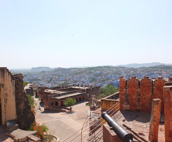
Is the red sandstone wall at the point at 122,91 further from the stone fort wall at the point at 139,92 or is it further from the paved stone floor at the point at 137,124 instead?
the paved stone floor at the point at 137,124

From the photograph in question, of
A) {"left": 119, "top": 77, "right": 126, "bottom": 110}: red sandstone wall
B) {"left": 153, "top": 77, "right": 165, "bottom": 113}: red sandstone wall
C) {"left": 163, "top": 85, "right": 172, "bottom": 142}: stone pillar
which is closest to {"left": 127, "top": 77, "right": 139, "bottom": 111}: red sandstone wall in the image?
{"left": 119, "top": 77, "right": 126, "bottom": 110}: red sandstone wall

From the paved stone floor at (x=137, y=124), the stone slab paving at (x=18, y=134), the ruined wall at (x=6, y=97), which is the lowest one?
the stone slab paving at (x=18, y=134)

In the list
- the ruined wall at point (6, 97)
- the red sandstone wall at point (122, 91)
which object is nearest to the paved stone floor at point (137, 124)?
the red sandstone wall at point (122, 91)

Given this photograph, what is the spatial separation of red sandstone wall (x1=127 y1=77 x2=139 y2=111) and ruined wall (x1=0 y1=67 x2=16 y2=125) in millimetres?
7999

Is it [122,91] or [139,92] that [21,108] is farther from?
[139,92]

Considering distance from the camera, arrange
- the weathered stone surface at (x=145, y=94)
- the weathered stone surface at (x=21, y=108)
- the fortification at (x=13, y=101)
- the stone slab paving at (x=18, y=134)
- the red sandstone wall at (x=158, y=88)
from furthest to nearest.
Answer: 1. the weathered stone surface at (x=21, y=108)
2. the fortification at (x=13, y=101)
3. the weathered stone surface at (x=145, y=94)
4. the red sandstone wall at (x=158, y=88)
5. the stone slab paving at (x=18, y=134)

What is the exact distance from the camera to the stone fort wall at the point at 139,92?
961cm

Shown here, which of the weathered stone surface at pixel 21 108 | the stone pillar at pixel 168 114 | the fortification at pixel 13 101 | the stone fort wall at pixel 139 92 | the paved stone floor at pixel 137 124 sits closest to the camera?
the stone pillar at pixel 168 114

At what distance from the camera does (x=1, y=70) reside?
986cm

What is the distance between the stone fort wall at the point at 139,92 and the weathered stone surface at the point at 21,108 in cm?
674

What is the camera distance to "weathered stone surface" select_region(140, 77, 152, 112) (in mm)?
9758

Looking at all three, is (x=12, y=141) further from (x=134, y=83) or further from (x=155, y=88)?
(x=155, y=88)

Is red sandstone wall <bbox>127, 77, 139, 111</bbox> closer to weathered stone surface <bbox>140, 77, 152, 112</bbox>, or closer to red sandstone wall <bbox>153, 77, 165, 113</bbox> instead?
weathered stone surface <bbox>140, 77, 152, 112</bbox>

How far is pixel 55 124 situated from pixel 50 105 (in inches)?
478
